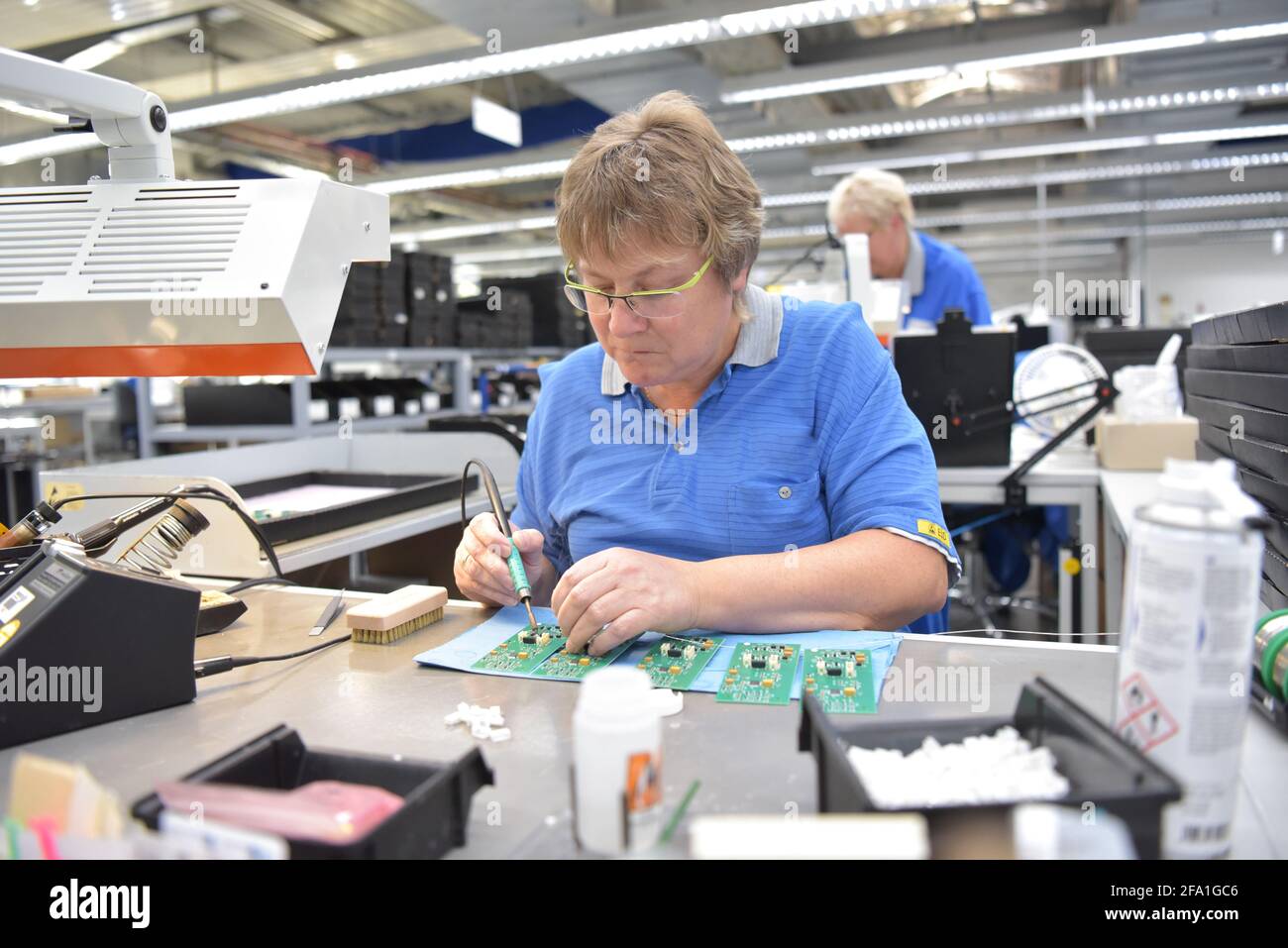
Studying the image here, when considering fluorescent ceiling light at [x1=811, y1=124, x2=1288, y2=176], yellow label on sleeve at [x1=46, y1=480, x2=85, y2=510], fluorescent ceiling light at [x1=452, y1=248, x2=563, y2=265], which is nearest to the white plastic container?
yellow label on sleeve at [x1=46, y1=480, x2=85, y2=510]

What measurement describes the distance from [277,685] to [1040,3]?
21.9 feet

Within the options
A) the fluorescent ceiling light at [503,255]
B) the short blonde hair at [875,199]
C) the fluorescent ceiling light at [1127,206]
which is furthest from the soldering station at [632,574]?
the fluorescent ceiling light at [503,255]

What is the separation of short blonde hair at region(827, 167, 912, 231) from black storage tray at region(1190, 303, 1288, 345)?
1960mm

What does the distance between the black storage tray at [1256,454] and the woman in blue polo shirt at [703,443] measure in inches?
15.9

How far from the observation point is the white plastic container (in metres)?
0.60

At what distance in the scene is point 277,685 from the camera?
3.34 ft

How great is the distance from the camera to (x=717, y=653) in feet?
3.47

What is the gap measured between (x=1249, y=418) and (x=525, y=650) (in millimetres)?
1073

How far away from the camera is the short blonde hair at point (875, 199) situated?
3.44 m

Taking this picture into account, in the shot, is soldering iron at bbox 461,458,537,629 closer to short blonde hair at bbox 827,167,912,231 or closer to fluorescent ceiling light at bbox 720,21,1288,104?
short blonde hair at bbox 827,167,912,231

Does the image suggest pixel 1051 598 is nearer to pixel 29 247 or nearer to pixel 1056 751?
pixel 1056 751

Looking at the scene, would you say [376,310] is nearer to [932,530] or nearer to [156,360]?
[156,360]

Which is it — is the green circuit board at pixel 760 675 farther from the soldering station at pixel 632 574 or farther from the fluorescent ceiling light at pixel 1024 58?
the fluorescent ceiling light at pixel 1024 58

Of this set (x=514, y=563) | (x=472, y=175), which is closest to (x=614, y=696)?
(x=514, y=563)
